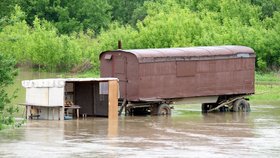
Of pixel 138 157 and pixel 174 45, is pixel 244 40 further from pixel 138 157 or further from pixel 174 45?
pixel 138 157

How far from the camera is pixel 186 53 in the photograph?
36.8 metres

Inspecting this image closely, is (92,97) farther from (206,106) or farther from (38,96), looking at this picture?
(206,106)

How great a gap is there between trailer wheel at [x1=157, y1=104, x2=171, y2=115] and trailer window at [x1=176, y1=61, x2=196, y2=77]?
144 centimetres

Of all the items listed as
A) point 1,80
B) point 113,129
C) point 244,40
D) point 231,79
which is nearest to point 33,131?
point 113,129

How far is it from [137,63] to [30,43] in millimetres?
36830

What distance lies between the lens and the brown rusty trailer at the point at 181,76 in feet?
116

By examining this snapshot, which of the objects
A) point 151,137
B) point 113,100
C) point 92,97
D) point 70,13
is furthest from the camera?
point 70,13

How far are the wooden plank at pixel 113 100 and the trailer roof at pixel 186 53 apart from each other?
1.46m

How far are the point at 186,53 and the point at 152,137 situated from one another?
9.02m

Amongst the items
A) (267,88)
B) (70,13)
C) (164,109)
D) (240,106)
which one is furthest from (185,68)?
(70,13)

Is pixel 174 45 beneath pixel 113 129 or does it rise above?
above

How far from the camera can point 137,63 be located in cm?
3519

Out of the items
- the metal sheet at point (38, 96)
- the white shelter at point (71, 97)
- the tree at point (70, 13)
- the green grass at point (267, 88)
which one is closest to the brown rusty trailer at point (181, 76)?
the white shelter at point (71, 97)

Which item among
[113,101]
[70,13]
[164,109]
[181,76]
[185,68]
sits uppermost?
[70,13]
